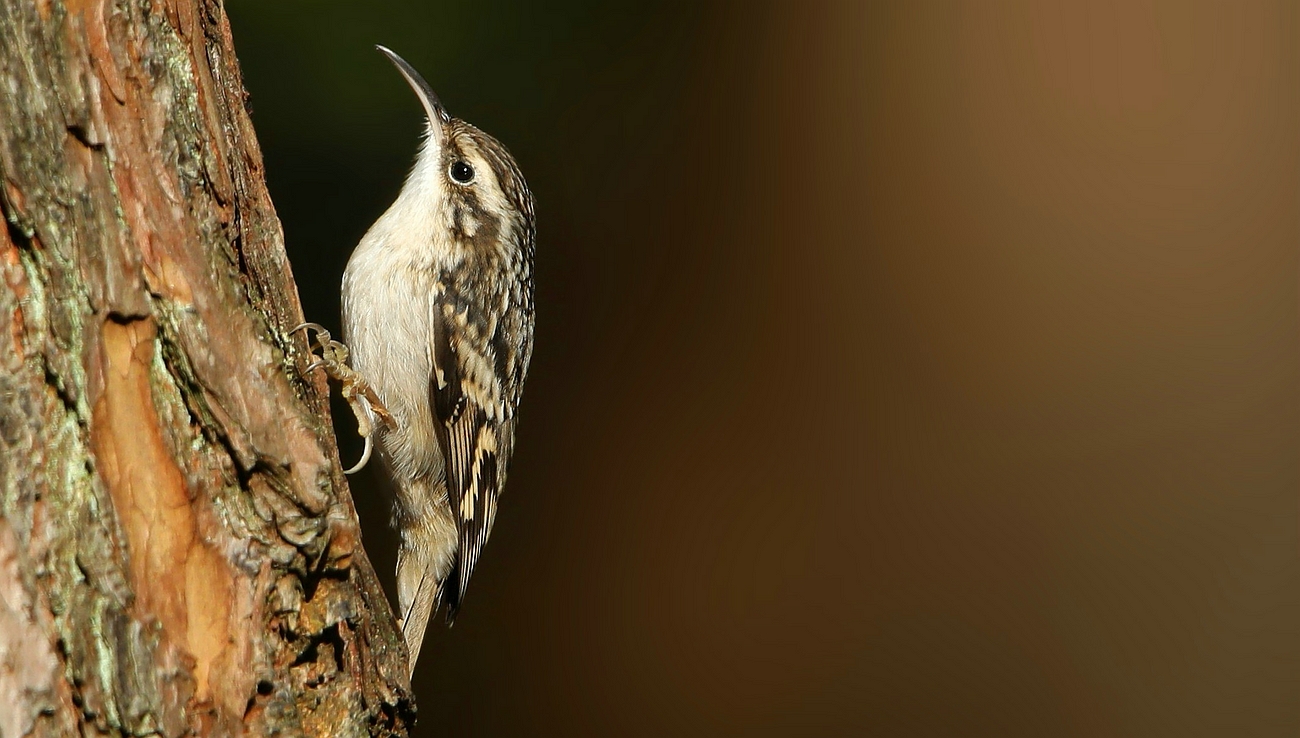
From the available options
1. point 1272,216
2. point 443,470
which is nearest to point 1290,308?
point 1272,216

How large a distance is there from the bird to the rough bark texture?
2.92 ft

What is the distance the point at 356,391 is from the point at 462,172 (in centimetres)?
60

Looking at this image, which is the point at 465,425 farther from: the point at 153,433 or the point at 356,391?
the point at 153,433

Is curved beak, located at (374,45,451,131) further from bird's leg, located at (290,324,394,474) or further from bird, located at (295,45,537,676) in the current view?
bird's leg, located at (290,324,394,474)

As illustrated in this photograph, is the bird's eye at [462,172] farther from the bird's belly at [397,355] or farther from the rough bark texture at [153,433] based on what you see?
the rough bark texture at [153,433]

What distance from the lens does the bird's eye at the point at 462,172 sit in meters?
2.72

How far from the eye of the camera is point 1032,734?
3576mm

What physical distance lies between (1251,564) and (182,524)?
3.14 meters

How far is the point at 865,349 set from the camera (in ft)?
12.1

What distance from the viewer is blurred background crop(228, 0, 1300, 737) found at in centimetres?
343

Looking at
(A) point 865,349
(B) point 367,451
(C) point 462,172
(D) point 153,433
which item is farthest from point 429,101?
(A) point 865,349

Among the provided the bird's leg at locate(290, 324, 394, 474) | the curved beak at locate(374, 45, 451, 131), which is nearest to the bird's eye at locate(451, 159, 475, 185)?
the curved beak at locate(374, 45, 451, 131)

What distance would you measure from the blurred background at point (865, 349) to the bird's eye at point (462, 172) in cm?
118

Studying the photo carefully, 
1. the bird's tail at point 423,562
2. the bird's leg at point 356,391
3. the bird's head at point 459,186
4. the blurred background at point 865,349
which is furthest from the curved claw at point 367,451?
the blurred background at point 865,349
